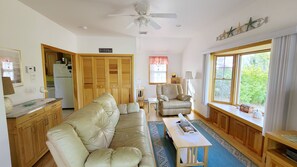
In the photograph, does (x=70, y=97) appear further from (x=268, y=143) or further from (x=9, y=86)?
(x=268, y=143)

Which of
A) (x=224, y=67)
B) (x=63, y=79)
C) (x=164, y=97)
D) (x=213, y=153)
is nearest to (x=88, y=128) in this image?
(x=213, y=153)

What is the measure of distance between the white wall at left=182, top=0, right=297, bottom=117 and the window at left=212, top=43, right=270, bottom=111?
0.49 metres

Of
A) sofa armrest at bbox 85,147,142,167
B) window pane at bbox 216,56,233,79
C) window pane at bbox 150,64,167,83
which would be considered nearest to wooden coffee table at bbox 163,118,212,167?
sofa armrest at bbox 85,147,142,167

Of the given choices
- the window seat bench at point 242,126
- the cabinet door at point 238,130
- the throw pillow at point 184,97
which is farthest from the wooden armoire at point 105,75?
the cabinet door at point 238,130

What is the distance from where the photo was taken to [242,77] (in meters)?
3.36

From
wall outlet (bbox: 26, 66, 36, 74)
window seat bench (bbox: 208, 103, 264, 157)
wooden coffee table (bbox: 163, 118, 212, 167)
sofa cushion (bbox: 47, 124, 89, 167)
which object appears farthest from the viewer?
wall outlet (bbox: 26, 66, 36, 74)

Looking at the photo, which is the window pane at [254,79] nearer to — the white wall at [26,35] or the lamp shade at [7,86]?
the lamp shade at [7,86]

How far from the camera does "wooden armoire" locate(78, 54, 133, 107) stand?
4590mm

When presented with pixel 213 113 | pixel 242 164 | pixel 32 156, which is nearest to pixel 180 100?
pixel 213 113

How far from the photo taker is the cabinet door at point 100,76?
4.61 metres

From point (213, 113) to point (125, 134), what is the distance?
2542 millimetres

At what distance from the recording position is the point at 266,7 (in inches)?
84.0

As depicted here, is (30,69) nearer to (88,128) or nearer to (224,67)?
(88,128)

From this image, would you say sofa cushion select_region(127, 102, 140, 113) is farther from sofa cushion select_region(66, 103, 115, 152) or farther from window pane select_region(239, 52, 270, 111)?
window pane select_region(239, 52, 270, 111)
